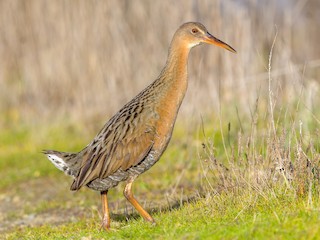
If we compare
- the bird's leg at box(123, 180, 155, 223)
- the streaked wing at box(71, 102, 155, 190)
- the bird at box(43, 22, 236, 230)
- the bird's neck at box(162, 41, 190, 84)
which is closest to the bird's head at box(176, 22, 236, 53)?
the bird's neck at box(162, 41, 190, 84)

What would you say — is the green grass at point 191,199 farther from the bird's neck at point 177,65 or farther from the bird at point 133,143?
the bird's neck at point 177,65

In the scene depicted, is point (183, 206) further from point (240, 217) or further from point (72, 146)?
point (72, 146)

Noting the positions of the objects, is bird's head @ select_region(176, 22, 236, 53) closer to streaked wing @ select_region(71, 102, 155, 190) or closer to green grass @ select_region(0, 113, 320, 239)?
green grass @ select_region(0, 113, 320, 239)

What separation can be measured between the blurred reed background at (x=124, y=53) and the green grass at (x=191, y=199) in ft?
3.40

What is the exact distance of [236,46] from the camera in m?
14.1

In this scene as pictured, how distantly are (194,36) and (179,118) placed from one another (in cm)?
649

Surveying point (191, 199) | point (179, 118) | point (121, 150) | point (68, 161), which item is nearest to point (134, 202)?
point (121, 150)

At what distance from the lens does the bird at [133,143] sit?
7.92 metres

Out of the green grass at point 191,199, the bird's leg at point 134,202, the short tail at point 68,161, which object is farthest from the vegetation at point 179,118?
the short tail at point 68,161

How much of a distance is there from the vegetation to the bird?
1.71 feet

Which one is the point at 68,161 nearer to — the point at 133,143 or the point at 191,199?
the point at 133,143

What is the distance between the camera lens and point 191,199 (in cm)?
916

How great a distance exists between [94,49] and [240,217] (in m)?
9.79

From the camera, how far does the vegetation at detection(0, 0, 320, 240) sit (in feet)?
24.9
